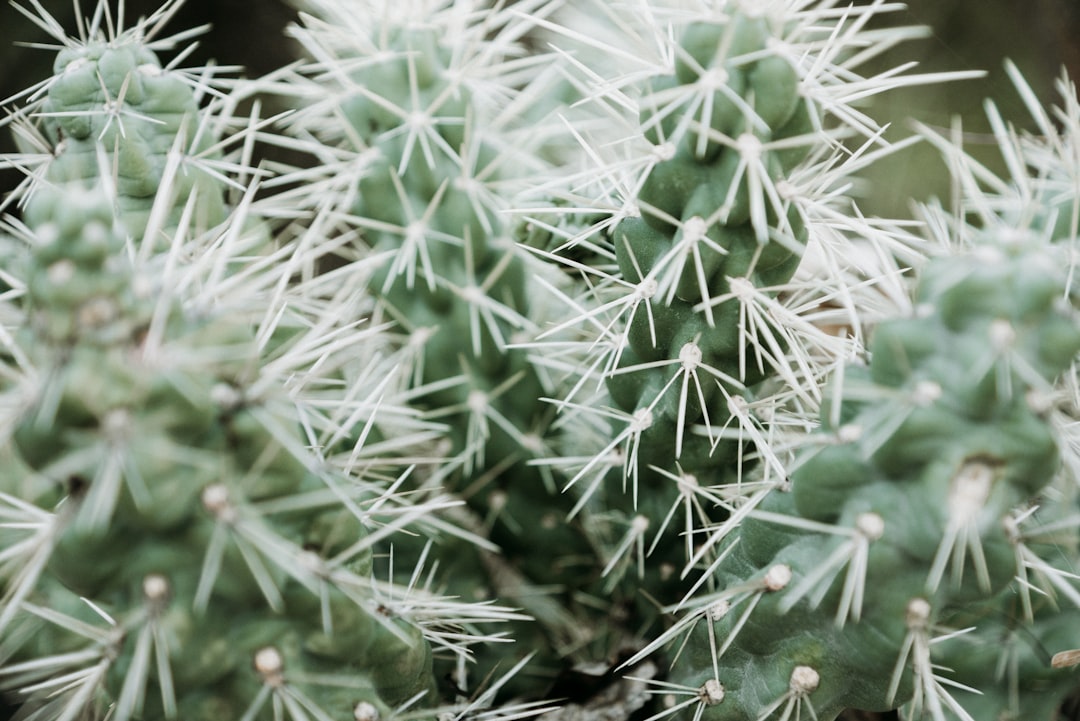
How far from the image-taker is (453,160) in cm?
105

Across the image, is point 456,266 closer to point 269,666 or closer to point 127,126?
point 127,126

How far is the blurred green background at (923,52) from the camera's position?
1.55 m

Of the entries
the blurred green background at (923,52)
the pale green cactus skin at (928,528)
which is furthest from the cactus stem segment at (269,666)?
the blurred green background at (923,52)

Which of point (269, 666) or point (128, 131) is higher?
point (128, 131)

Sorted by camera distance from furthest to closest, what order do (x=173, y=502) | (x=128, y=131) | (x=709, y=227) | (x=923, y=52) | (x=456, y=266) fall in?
(x=923, y=52)
(x=456, y=266)
(x=128, y=131)
(x=709, y=227)
(x=173, y=502)

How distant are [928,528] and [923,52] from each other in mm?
1601

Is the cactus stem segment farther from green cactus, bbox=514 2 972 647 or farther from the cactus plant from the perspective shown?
green cactus, bbox=514 2 972 647

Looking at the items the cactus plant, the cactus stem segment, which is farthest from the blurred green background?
the cactus stem segment

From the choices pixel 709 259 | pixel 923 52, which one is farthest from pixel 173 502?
pixel 923 52

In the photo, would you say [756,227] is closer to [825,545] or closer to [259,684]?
[825,545]

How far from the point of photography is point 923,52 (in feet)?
6.43

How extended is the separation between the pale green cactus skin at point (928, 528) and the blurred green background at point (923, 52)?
107 cm

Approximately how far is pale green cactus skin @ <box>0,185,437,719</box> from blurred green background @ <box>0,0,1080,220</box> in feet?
3.51

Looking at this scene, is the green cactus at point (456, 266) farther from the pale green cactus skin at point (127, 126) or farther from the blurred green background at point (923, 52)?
the blurred green background at point (923, 52)
